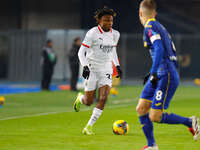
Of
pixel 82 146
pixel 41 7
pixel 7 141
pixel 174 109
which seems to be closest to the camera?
pixel 82 146

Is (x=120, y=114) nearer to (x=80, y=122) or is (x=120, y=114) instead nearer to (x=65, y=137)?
(x=80, y=122)

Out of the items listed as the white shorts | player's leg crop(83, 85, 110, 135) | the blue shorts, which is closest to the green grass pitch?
player's leg crop(83, 85, 110, 135)

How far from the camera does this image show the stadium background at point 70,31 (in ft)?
108

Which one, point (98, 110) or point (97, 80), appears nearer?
point (98, 110)

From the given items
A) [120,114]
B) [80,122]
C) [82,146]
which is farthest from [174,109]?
[82,146]

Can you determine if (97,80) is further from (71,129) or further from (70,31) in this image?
(70,31)

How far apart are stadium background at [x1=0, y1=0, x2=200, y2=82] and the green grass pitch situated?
47.6 ft

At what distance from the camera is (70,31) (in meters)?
33.5

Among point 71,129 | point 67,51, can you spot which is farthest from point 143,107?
point 67,51

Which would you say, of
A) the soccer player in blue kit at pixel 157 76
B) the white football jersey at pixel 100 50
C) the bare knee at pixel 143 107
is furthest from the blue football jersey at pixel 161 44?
the white football jersey at pixel 100 50

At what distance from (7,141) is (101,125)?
2945 mm

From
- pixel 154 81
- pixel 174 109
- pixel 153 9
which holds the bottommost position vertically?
pixel 174 109

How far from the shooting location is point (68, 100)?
19.4 meters

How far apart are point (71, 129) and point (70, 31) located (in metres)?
22.6
